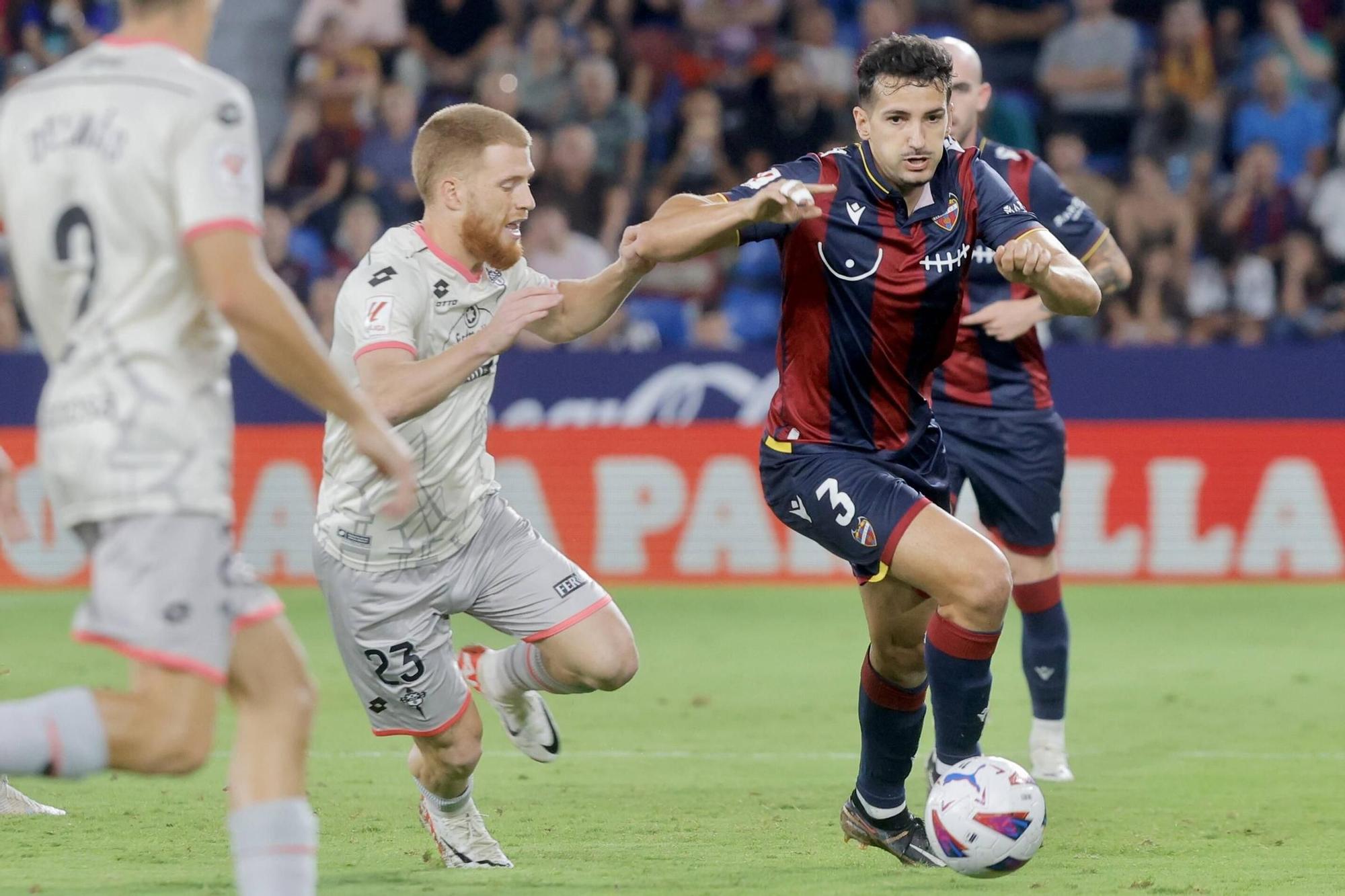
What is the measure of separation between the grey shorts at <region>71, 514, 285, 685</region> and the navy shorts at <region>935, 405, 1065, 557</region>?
414cm

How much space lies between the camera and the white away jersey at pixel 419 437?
5.42m

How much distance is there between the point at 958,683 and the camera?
557 centimetres

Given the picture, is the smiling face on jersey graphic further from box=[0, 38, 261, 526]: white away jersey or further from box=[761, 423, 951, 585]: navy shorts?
box=[0, 38, 261, 526]: white away jersey

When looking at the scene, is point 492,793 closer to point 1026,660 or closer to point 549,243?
point 1026,660

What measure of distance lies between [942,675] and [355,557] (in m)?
1.78

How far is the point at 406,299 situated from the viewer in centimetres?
535

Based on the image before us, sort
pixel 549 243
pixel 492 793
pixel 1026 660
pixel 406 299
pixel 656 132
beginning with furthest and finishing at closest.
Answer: pixel 656 132 → pixel 549 243 → pixel 1026 660 → pixel 492 793 → pixel 406 299

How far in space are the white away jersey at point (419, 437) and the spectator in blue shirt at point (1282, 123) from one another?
11.4m

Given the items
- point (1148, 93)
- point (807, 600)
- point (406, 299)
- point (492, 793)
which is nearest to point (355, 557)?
point (406, 299)

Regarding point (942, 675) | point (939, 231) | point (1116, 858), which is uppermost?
point (939, 231)

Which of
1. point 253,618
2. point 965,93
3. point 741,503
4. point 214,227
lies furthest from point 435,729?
point 741,503

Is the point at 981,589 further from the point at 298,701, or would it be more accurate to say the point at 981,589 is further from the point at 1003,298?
the point at 1003,298

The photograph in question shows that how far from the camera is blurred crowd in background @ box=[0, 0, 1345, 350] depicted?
14.5 meters

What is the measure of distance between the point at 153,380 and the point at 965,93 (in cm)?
427
